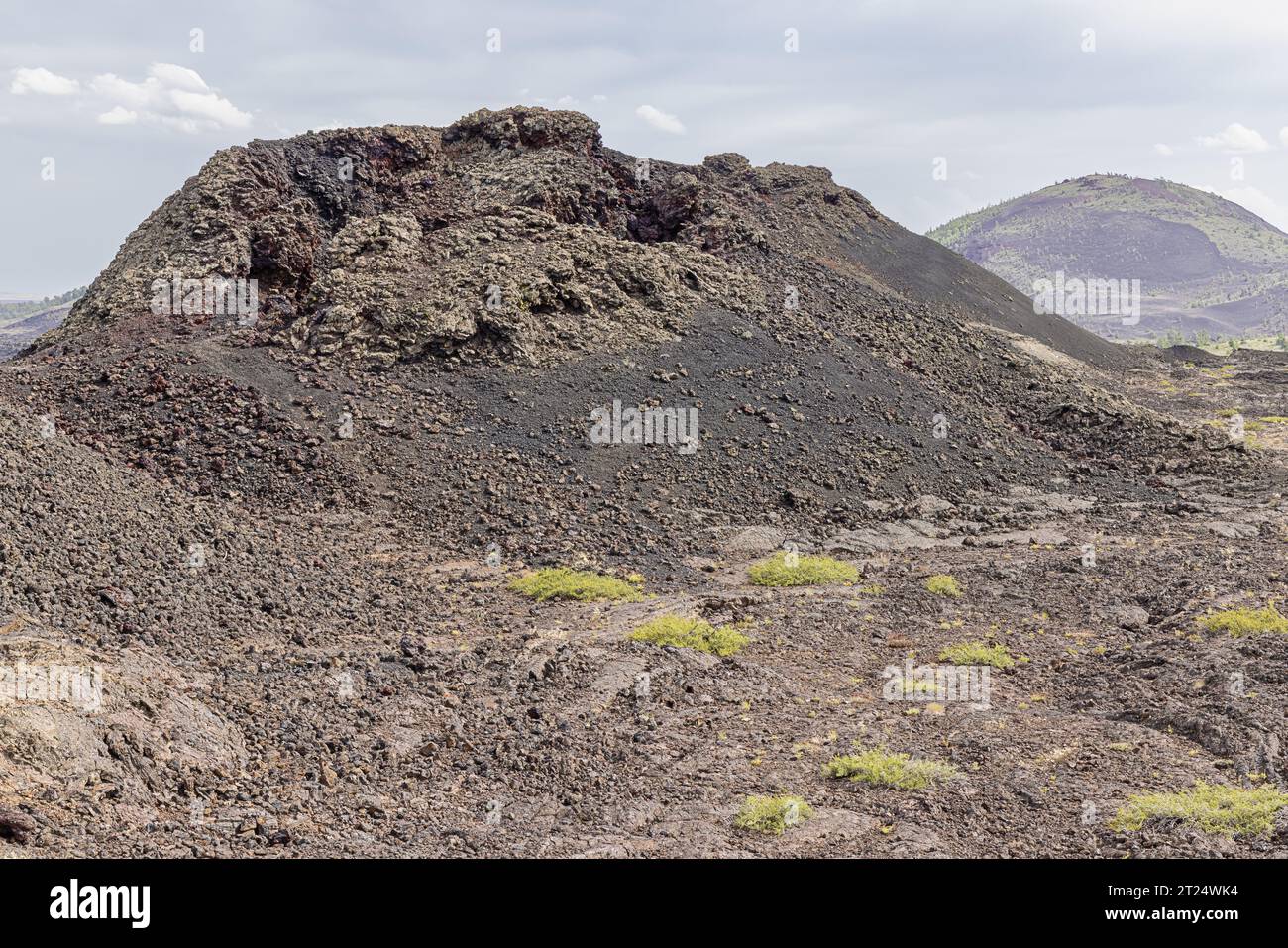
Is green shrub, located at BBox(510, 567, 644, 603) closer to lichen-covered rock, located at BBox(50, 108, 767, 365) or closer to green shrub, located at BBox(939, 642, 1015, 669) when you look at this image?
green shrub, located at BBox(939, 642, 1015, 669)

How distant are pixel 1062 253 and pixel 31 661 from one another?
157m

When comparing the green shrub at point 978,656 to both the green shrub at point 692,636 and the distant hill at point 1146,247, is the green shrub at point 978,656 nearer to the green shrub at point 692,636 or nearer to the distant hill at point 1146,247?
the green shrub at point 692,636

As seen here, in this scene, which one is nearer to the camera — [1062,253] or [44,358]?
[44,358]

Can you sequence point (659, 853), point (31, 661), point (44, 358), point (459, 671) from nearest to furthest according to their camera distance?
1. point (659, 853)
2. point (31, 661)
3. point (459, 671)
4. point (44, 358)

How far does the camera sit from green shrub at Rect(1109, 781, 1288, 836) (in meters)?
7.84

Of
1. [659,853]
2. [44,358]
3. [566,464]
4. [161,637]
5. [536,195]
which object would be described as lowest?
[659,853]

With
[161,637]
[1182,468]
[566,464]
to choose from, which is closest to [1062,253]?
[1182,468]

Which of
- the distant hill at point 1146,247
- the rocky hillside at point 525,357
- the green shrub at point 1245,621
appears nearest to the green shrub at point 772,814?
the green shrub at point 1245,621

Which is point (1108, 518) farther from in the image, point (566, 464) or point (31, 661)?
point (31, 661)

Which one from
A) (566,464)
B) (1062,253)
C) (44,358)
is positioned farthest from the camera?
(1062,253)

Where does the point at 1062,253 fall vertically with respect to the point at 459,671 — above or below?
above

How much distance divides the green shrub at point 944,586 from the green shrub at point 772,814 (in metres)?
7.93

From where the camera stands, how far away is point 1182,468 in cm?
2438

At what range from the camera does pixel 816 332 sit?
26000mm
